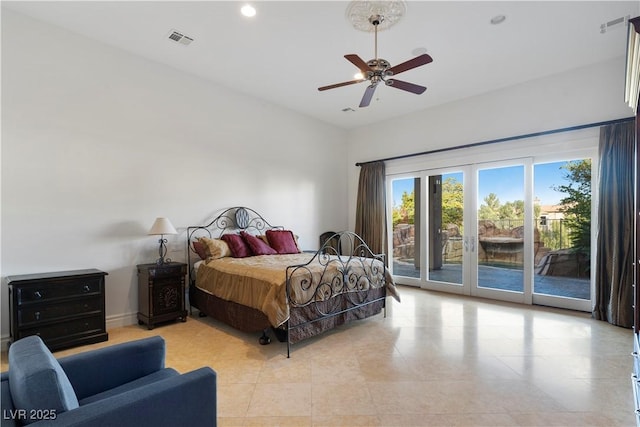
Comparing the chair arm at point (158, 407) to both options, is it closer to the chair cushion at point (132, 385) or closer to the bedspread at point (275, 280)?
the chair cushion at point (132, 385)

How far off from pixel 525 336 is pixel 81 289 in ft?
16.1

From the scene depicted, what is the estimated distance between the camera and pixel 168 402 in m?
1.27

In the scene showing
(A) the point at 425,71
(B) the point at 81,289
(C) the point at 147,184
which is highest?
(A) the point at 425,71

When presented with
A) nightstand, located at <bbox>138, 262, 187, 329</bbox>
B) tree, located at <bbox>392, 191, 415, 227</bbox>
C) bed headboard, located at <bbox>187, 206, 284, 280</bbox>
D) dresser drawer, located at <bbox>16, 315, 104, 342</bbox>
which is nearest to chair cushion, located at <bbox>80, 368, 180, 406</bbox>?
dresser drawer, located at <bbox>16, 315, 104, 342</bbox>

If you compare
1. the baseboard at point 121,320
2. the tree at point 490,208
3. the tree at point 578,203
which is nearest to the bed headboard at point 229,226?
the baseboard at point 121,320

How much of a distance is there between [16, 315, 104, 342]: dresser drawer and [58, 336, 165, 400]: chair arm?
2.04 metres

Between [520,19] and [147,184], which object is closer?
[520,19]

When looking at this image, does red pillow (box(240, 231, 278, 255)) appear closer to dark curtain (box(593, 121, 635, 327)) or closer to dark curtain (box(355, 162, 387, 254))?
dark curtain (box(355, 162, 387, 254))

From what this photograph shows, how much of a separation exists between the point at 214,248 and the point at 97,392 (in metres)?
2.64

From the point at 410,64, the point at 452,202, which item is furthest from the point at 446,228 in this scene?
the point at 410,64

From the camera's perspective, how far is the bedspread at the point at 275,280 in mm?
2988

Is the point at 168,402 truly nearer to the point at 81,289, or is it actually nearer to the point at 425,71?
the point at 81,289

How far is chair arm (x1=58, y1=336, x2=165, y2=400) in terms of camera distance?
1.56m

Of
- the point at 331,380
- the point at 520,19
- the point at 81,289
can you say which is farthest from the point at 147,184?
the point at 520,19
